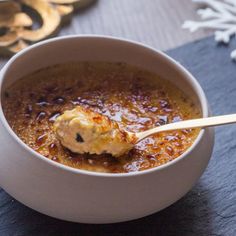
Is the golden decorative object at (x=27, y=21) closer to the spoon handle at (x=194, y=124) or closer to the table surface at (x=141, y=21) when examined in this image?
the table surface at (x=141, y=21)

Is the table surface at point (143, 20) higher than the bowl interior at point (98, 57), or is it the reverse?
the bowl interior at point (98, 57)

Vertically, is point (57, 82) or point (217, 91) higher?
point (57, 82)

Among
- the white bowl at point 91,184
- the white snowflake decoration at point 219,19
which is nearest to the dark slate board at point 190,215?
the white bowl at point 91,184

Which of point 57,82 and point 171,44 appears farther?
point 171,44

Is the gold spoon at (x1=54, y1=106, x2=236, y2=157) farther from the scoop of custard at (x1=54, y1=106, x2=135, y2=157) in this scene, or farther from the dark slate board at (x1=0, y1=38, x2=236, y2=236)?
the dark slate board at (x1=0, y1=38, x2=236, y2=236)

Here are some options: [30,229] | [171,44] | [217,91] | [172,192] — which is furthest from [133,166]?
[171,44]

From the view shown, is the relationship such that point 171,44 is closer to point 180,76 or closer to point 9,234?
point 180,76

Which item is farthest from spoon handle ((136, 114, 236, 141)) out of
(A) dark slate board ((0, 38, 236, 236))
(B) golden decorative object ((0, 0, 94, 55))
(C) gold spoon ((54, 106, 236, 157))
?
(B) golden decorative object ((0, 0, 94, 55))
